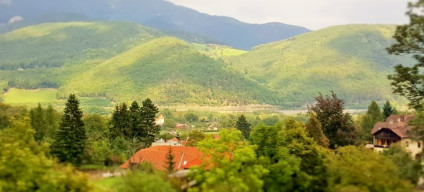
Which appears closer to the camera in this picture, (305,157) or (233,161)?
(233,161)

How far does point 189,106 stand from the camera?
188 m

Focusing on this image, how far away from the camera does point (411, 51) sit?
30.7 m

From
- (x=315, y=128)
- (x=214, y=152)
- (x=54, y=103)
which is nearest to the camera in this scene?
(x=214, y=152)

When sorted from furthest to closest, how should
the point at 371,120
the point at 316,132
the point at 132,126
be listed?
the point at 371,120 < the point at 132,126 < the point at 316,132

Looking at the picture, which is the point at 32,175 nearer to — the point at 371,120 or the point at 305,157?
the point at 305,157

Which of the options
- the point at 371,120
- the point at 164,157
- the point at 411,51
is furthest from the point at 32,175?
the point at 371,120

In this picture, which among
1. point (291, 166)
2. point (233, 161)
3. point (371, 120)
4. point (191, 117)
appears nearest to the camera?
point (233, 161)

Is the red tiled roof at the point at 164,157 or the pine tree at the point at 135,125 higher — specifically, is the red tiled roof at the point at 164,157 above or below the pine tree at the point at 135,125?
below

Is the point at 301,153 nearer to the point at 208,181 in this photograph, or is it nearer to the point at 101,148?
the point at 208,181

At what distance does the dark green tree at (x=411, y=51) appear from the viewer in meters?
29.0

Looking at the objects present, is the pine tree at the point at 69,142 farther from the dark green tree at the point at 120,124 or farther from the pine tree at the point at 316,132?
the pine tree at the point at 316,132

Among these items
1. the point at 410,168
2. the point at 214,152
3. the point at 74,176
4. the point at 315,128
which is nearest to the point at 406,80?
the point at 410,168

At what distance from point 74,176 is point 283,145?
61.3ft

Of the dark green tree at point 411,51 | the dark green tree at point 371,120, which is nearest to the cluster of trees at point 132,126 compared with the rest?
the dark green tree at point 371,120
